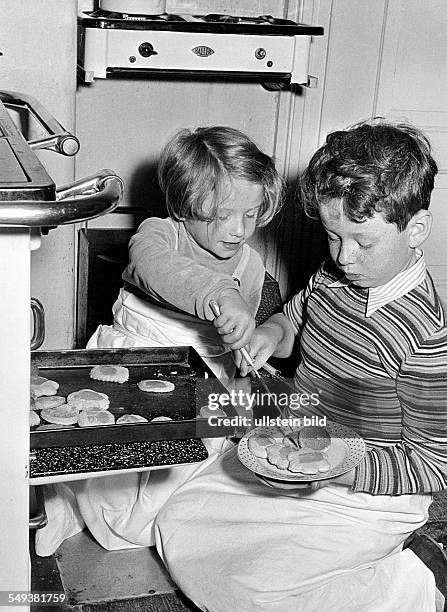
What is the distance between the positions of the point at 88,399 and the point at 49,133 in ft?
1.66

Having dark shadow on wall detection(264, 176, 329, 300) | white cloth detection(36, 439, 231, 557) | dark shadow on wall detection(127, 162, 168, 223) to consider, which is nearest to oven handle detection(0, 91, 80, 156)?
white cloth detection(36, 439, 231, 557)

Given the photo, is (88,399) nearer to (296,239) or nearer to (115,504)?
(115,504)

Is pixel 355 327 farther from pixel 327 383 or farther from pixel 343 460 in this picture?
pixel 343 460

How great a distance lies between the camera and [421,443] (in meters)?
1.55

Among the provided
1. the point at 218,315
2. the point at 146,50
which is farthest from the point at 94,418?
the point at 146,50

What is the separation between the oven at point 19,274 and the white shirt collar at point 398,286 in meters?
0.69

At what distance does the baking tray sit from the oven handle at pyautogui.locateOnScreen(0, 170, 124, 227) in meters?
0.44

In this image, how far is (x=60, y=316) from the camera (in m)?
2.04

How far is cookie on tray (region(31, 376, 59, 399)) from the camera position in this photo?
1.53 metres

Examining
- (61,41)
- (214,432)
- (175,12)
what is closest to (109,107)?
(175,12)

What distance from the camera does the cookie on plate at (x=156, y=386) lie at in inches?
63.5

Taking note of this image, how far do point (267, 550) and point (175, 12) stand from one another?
6.90ft

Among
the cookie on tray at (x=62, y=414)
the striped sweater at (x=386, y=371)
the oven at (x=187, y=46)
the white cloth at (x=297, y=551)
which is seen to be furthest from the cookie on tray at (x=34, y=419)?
the oven at (x=187, y=46)

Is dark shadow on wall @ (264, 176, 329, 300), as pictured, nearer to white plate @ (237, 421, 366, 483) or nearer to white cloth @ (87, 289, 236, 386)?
white cloth @ (87, 289, 236, 386)
